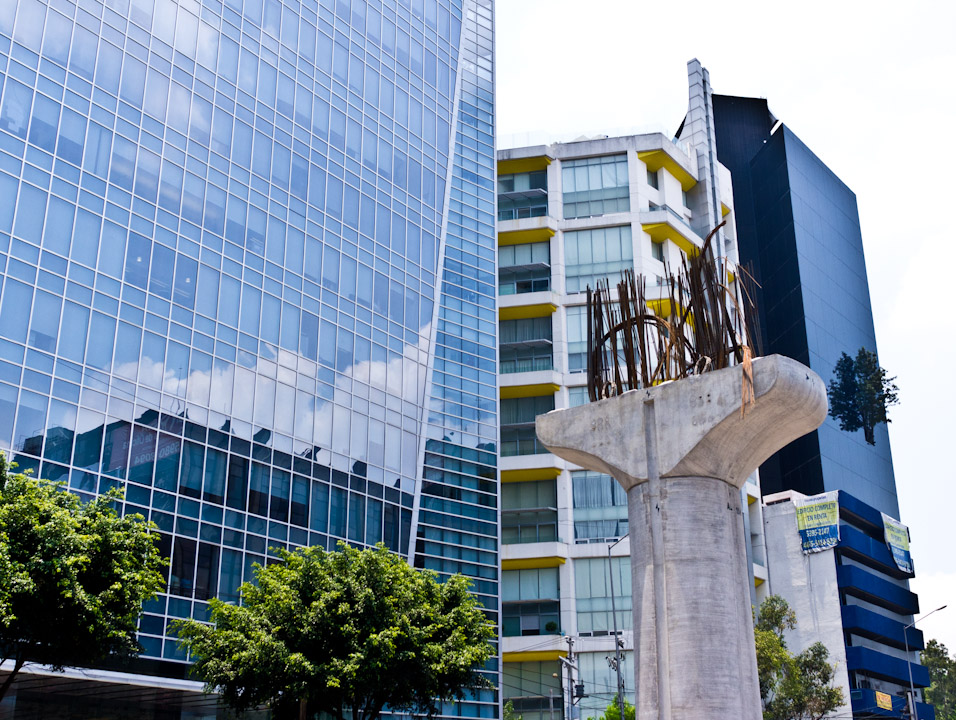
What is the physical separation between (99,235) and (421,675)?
19.0m

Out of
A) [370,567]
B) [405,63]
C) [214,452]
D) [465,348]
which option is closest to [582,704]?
[465,348]

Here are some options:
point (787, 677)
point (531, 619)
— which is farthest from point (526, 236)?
point (787, 677)

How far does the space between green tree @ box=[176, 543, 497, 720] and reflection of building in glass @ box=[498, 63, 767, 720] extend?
81.4 ft

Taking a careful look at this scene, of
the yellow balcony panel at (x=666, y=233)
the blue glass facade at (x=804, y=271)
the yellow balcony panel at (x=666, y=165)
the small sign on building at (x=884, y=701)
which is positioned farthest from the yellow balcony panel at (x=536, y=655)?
the yellow balcony panel at (x=666, y=165)

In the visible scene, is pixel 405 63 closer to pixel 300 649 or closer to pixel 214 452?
pixel 214 452

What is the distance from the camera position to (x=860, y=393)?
88125 millimetres

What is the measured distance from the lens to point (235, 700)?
28.4m

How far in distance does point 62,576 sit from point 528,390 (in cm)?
4284

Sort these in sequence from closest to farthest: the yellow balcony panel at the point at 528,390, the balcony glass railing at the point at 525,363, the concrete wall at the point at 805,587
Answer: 1. the yellow balcony panel at the point at 528,390
2. the balcony glass railing at the point at 525,363
3. the concrete wall at the point at 805,587

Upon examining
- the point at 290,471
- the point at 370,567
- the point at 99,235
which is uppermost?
the point at 99,235

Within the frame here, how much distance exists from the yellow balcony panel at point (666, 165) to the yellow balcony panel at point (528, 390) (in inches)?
689

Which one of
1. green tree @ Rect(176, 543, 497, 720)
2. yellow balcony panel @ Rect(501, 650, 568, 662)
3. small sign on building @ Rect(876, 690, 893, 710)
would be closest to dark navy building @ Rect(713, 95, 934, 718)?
small sign on building @ Rect(876, 690, 893, 710)

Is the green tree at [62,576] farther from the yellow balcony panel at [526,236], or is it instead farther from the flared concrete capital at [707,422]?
the yellow balcony panel at [526,236]

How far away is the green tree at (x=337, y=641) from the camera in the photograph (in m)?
27.1
